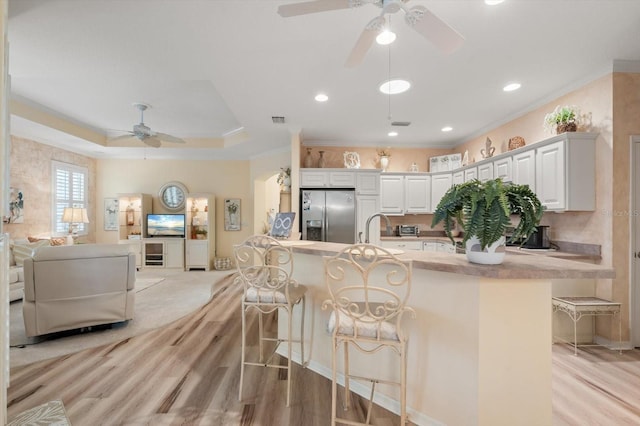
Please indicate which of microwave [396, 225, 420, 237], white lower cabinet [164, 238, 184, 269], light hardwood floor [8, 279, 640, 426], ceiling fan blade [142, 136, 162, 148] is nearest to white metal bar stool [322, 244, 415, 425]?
light hardwood floor [8, 279, 640, 426]

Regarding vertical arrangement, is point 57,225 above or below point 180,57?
below

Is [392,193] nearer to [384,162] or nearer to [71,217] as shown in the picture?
[384,162]

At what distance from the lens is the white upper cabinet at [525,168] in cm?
357

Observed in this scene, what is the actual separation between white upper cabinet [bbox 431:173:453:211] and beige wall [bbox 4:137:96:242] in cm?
741

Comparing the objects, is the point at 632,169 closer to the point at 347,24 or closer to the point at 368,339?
the point at 347,24

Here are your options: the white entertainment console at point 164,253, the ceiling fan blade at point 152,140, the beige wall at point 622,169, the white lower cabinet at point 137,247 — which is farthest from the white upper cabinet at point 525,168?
the white lower cabinet at point 137,247

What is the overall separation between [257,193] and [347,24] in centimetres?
511

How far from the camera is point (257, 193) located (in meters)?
6.95

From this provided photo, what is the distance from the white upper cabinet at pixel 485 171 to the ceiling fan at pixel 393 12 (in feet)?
10.0

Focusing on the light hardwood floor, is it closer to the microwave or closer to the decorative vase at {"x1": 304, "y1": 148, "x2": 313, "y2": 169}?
the microwave

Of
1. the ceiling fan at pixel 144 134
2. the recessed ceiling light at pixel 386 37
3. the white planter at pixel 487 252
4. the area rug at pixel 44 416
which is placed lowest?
the area rug at pixel 44 416

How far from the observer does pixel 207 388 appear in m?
2.22

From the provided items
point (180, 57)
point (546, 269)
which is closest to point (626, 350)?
point (546, 269)

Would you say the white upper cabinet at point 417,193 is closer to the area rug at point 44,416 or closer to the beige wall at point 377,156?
→ the beige wall at point 377,156
